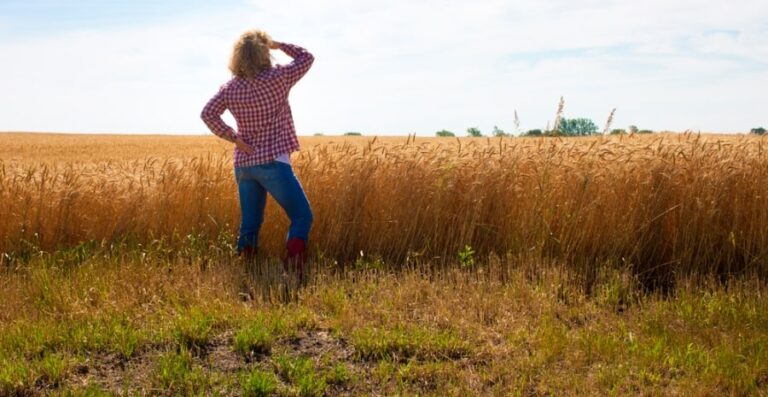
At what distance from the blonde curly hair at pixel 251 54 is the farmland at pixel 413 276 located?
1644mm

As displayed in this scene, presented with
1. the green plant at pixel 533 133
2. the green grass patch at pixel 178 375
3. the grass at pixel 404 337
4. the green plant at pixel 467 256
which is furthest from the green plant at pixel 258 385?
the green plant at pixel 533 133

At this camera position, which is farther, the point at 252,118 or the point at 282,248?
the point at 282,248

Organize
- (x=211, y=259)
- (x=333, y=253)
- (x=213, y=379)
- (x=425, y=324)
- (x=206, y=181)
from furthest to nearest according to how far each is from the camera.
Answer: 1. (x=206, y=181)
2. (x=333, y=253)
3. (x=211, y=259)
4. (x=425, y=324)
5. (x=213, y=379)

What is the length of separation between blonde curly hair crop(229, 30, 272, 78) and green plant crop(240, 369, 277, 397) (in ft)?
8.60

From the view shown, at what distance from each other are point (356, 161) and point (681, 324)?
11.2 ft

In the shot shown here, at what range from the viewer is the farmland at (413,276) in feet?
14.8

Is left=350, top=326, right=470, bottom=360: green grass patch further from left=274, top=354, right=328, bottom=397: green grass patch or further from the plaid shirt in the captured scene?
the plaid shirt

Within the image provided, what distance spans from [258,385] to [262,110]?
2542mm

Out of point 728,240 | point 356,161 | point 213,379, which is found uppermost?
point 356,161

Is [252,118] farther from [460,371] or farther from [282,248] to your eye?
[460,371]

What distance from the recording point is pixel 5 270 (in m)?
6.91

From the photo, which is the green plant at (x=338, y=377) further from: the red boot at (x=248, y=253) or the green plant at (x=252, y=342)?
the red boot at (x=248, y=253)

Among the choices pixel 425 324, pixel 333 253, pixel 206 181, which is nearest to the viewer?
pixel 425 324

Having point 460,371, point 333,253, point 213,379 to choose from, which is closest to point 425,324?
point 460,371
